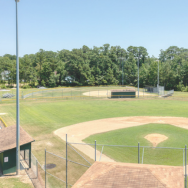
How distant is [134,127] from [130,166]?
16.7 metres

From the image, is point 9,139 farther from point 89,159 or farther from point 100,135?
point 100,135

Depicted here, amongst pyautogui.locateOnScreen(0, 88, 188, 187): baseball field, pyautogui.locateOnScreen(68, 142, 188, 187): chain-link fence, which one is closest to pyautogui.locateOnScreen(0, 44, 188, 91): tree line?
pyautogui.locateOnScreen(0, 88, 188, 187): baseball field

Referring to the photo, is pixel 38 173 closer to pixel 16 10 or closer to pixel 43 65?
pixel 16 10

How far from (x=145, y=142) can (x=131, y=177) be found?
38.1 feet

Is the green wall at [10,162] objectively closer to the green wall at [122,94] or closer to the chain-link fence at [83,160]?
the chain-link fence at [83,160]

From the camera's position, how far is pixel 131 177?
926cm

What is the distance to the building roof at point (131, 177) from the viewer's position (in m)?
8.70

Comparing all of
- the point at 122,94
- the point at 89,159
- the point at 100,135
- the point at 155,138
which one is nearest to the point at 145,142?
the point at 155,138

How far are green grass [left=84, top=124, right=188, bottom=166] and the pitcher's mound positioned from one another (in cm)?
39

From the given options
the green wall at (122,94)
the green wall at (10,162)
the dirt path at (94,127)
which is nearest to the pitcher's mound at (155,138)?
the dirt path at (94,127)

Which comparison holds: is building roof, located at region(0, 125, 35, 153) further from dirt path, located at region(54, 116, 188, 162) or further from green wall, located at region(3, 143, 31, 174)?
dirt path, located at region(54, 116, 188, 162)

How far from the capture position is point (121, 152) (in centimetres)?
1820

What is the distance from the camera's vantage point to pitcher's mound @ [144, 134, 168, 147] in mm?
20172

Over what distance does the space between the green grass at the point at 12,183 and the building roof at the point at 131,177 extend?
5.36m
